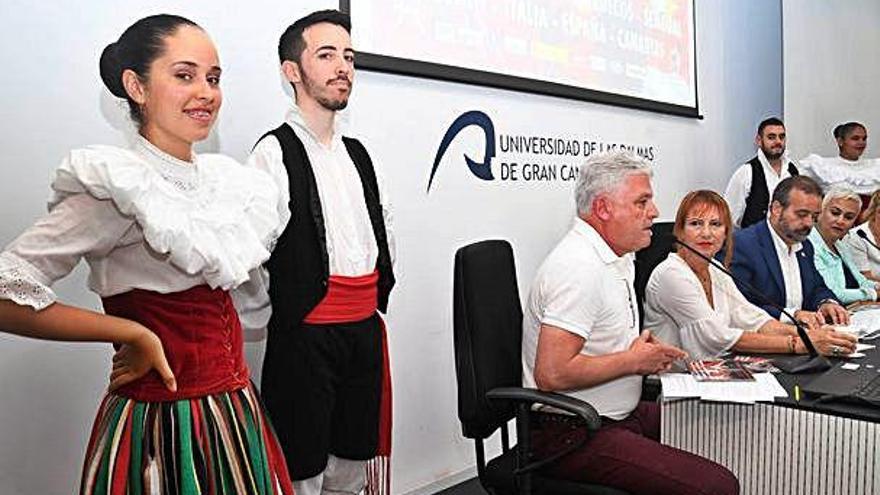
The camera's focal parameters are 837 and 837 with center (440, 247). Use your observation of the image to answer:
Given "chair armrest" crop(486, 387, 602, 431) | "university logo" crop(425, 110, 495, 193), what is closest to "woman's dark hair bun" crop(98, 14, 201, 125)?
"chair armrest" crop(486, 387, 602, 431)

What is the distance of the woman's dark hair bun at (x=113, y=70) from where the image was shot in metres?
1.34

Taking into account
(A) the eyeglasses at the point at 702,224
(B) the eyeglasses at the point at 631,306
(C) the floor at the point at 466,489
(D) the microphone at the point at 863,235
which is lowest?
(C) the floor at the point at 466,489

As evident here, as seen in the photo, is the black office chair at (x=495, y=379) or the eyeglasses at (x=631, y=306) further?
the eyeglasses at (x=631, y=306)

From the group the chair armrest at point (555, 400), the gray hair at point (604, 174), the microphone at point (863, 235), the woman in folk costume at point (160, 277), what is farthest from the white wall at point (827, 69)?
the woman in folk costume at point (160, 277)

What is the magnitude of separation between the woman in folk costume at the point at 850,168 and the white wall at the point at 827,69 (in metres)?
0.31

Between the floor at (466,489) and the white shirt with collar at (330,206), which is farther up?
the white shirt with collar at (330,206)

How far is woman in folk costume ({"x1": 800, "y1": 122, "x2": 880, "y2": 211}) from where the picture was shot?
4918mm

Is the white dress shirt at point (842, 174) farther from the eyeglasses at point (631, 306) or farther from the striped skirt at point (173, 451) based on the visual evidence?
the striped skirt at point (173, 451)

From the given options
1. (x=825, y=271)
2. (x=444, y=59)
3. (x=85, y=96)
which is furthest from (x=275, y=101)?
(x=825, y=271)

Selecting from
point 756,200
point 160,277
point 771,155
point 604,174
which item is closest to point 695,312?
point 604,174

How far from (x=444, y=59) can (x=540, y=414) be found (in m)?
1.32

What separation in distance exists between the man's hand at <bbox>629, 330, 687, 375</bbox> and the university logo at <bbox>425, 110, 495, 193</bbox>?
3.43 ft

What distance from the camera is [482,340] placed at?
1.86 meters

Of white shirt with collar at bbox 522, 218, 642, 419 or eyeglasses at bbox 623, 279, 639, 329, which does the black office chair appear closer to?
white shirt with collar at bbox 522, 218, 642, 419
